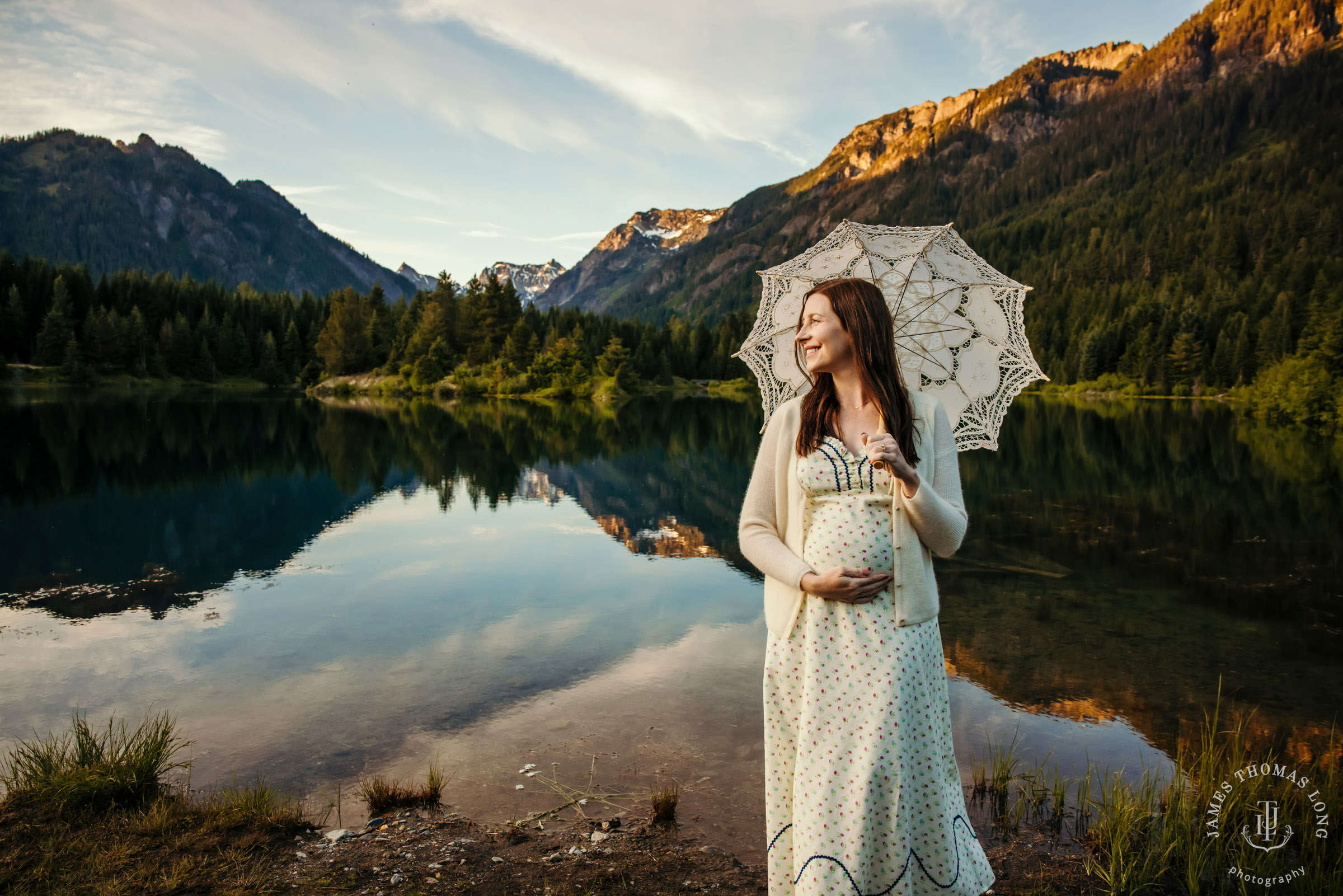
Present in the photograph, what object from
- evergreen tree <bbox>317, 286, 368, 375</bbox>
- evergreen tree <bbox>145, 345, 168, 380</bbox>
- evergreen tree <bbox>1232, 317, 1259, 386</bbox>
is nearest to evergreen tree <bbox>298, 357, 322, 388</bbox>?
evergreen tree <bbox>317, 286, 368, 375</bbox>

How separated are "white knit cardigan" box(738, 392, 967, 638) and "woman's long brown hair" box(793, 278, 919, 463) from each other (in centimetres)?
7

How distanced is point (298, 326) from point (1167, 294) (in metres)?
116

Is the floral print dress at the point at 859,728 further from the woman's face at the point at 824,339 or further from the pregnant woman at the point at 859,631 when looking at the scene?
the woman's face at the point at 824,339

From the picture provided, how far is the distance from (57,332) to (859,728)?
315ft

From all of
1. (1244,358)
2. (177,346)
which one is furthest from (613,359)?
(1244,358)

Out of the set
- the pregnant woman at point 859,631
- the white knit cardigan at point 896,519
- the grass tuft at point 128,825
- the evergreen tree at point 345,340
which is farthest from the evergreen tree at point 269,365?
the pregnant woman at point 859,631

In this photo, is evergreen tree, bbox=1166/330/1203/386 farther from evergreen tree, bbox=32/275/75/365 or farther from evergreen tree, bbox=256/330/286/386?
evergreen tree, bbox=32/275/75/365

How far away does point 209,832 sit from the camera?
4328mm

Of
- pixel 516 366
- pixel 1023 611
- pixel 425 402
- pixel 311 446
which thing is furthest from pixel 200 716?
pixel 516 366

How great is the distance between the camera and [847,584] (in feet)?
8.01

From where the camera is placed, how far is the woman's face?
2611 millimetres

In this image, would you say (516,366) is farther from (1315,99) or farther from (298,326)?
(1315,99)

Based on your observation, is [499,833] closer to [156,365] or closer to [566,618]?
[566,618]

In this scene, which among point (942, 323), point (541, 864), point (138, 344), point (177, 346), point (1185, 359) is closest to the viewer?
point (541, 864)
